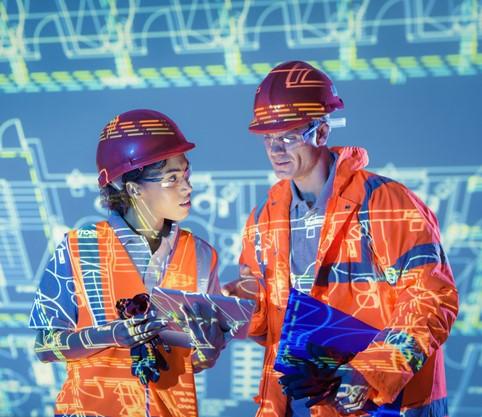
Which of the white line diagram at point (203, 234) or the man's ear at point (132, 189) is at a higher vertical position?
the man's ear at point (132, 189)

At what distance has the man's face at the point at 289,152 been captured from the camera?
2.54 metres

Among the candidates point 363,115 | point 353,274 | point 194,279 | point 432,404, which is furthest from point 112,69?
point 432,404

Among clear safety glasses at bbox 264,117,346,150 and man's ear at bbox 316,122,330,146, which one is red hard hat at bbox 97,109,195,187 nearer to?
clear safety glasses at bbox 264,117,346,150

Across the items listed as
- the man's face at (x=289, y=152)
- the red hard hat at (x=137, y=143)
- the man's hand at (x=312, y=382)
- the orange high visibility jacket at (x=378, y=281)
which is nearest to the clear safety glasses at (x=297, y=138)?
the man's face at (x=289, y=152)

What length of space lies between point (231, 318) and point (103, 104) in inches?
91.9

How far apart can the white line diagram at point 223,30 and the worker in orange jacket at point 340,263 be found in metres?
1.46

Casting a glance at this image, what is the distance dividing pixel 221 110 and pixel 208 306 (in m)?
2.11

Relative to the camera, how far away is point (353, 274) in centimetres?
243

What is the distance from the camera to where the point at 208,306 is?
2.22m

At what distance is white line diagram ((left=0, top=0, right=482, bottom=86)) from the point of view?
3867mm

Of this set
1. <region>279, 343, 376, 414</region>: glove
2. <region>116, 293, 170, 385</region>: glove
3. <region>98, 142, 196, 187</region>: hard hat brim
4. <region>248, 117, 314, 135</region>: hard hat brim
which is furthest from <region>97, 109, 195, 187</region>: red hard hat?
<region>279, 343, 376, 414</region>: glove

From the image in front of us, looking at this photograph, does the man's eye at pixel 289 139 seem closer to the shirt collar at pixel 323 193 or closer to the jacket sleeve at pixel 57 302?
the shirt collar at pixel 323 193

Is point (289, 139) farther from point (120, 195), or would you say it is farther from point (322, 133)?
point (120, 195)

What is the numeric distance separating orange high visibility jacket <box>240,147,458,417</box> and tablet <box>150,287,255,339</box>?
0.33 metres
